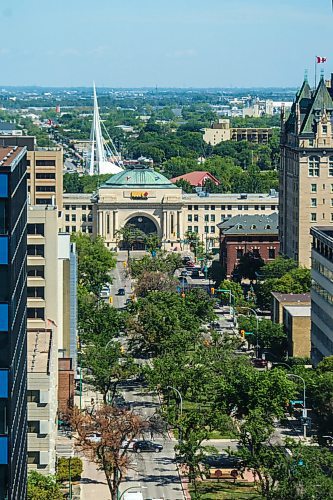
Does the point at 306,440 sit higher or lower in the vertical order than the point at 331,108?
lower

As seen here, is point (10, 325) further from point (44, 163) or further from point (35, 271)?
point (44, 163)

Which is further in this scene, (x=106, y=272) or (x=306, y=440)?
(x=106, y=272)

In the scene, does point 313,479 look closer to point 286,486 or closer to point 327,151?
point 286,486

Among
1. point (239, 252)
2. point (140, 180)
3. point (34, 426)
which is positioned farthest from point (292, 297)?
point (140, 180)

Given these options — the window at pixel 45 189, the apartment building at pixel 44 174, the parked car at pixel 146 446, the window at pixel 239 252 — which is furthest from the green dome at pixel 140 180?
the parked car at pixel 146 446

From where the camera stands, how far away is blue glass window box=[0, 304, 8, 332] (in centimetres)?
3988

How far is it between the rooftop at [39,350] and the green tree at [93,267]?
52.1m

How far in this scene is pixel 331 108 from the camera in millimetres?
132625

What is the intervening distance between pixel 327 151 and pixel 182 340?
45.6 m

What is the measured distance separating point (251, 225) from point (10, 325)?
105m

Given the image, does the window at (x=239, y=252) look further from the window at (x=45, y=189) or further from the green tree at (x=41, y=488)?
the green tree at (x=41, y=488)

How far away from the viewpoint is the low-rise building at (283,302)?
106 metres

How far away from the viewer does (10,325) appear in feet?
132

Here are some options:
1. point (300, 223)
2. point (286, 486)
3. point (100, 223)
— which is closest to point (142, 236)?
point (100, 223)
